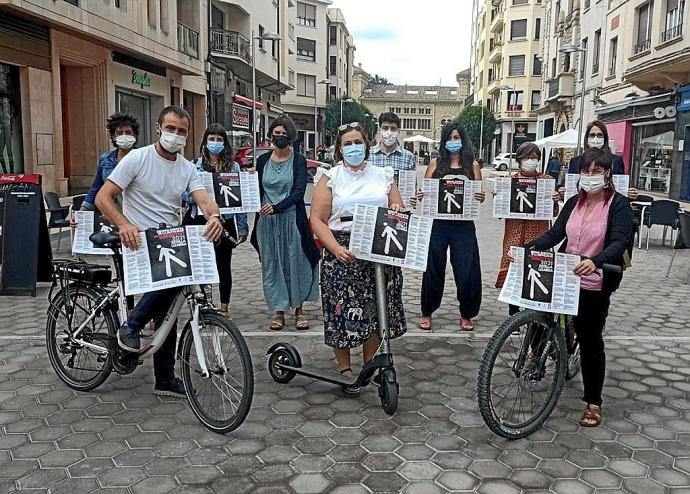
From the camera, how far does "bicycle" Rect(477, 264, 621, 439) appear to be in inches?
155

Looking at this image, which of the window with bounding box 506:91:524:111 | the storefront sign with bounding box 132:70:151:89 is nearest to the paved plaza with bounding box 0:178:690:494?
the storefront sign with bounding box 132:70:151:89

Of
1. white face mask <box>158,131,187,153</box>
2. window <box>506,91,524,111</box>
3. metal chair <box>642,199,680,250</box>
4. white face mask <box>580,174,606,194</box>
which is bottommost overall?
metal chair <box>642,199,680,250</box>

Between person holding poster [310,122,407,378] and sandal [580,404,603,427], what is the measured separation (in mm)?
1321

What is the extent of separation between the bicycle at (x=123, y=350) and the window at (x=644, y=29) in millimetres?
23233

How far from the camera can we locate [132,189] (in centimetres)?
429

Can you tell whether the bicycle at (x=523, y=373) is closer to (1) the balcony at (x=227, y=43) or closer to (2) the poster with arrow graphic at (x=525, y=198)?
(2) the poster with arrow graphic at (x=525, y=198)

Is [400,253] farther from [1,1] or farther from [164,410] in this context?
[1,1]

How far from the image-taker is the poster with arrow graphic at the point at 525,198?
275 inches

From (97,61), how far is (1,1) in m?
6.18

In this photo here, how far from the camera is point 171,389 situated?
15.5 feet

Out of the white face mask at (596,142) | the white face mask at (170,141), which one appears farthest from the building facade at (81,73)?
the white face mask at (596,142)

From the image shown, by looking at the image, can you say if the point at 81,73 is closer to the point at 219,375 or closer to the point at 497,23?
the point at 219,375

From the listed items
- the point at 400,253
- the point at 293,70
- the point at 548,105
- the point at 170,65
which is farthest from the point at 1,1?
the point at 293,70

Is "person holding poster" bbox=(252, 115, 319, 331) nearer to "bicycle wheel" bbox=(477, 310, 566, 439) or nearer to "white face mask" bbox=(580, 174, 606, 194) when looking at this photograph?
"bicycle wheel" bbox=(477, 310, 566, 439)
